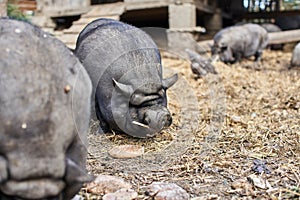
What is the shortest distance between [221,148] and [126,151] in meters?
0.59

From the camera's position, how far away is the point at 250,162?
2305 mm

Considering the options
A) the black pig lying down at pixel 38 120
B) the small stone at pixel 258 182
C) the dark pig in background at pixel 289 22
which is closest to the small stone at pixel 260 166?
the small stone at pixel 258 182

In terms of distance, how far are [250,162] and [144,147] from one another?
66cm

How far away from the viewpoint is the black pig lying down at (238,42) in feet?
20.9

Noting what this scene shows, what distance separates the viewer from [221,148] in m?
2.57

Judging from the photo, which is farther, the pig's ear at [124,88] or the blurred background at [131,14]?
the blurred background at [131,14]

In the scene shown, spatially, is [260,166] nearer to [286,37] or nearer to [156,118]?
[156,118]

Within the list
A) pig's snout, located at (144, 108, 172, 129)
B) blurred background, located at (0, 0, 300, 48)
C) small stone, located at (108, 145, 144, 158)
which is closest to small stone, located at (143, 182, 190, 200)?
small stone, located at (108, 145, 144, 158)

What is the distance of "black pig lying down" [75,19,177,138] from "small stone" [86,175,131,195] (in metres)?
0.62

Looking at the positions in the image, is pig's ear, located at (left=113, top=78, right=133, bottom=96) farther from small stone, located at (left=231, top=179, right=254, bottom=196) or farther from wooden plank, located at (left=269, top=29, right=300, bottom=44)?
wooden plank, located at (left=269, top=29, right=300, bottom=44)

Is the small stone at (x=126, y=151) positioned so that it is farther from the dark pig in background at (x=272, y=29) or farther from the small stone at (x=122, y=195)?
the dark pig in background at (x=272, y=29)

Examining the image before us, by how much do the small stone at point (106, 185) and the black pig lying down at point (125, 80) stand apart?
2.05ft

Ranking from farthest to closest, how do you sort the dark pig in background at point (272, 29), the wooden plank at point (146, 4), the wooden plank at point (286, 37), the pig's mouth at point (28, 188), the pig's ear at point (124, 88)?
the dark pig in background at point (272, 29)
the wooden plank at point (286, 37)
the wooden plank at point (146, 4)
the pig's ear at point (124, 88)
the pig's mouth at point (28, 188)

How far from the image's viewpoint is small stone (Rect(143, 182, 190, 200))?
1.79 m
